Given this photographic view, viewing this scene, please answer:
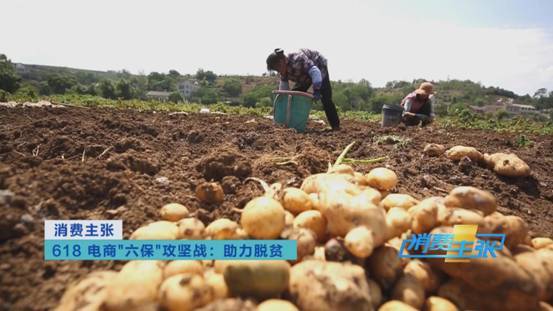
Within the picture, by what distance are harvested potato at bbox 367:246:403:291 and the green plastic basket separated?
4704 mm

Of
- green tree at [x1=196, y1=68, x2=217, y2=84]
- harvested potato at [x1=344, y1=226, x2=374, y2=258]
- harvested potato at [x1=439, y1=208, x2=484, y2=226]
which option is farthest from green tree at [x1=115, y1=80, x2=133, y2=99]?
harvested potato at [x1=439, y1=208, x2=484, y2=226]

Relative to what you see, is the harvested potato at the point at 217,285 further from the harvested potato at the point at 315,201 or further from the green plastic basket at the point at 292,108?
the green plastic basket at the point at 292,108

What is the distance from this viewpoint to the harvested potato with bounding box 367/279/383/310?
151cm

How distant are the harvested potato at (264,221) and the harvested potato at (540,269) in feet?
3.98

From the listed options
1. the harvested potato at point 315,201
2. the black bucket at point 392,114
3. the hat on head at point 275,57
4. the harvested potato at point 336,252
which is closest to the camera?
the harvested potato at point 336,252

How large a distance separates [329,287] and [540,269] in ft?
3.63

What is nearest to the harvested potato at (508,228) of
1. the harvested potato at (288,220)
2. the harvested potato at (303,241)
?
the harvested potato at (303,241)

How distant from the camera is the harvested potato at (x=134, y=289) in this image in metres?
1.24

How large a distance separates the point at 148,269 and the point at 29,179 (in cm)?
147

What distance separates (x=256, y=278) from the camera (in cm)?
139

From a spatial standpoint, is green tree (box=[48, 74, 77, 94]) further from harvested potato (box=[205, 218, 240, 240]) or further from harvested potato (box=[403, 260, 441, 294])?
harvested potato (box=[403, 260, 441, 294])

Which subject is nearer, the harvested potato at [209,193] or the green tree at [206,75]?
the harvested potato at [209,193]

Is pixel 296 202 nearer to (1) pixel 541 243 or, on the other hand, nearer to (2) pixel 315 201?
(2) pixel 315 201

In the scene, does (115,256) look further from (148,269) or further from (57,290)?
(148,269)
